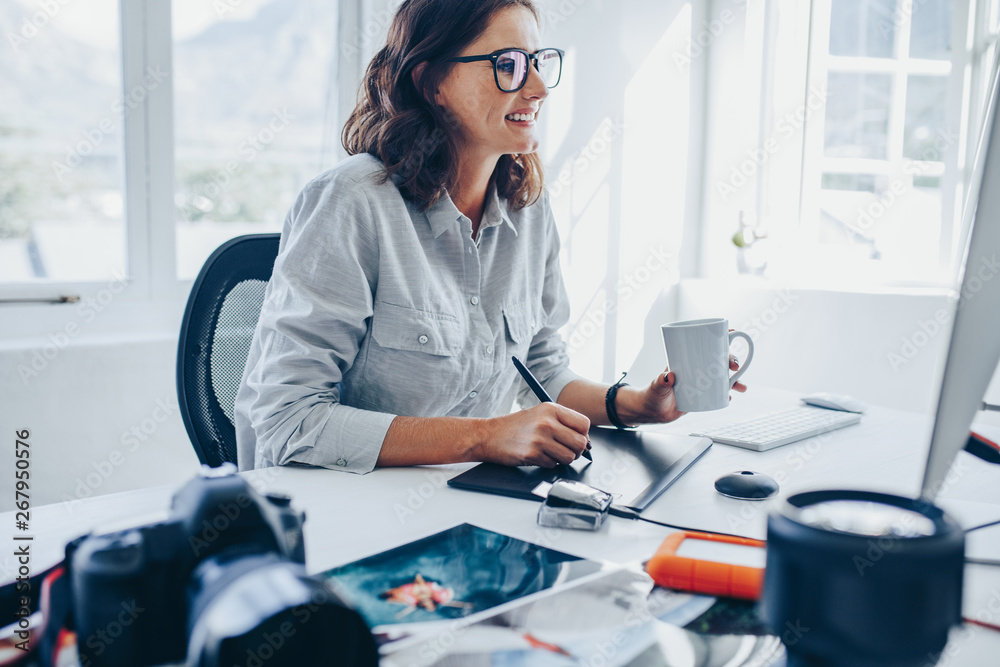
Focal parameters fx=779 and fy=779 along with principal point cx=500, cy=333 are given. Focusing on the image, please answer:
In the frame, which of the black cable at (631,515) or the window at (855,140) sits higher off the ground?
the window at (855,140)

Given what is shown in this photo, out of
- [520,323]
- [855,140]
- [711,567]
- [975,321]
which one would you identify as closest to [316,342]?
[520,323]

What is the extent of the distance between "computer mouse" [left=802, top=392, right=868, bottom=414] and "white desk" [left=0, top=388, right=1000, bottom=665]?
207 mm

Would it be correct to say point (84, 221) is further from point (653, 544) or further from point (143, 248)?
point (653, 544)

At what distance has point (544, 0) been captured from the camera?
2795mm

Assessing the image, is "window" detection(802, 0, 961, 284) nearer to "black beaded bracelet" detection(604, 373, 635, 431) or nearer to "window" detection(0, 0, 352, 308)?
"window" detection(0, 0, 352, 308)

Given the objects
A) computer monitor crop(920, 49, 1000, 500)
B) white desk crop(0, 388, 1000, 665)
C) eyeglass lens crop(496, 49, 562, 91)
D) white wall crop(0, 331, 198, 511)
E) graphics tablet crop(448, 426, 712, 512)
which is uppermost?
eyeglass lens crop(496, 49, 562, 91)

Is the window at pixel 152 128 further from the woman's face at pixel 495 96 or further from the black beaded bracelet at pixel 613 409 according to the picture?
the black beaded bracelet at pixel 613 409

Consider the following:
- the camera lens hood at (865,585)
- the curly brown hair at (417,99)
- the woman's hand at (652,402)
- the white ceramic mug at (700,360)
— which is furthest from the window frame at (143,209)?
the camera lens hood at (865,585)

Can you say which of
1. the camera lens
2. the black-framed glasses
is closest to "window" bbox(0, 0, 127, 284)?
the black-framed glasses

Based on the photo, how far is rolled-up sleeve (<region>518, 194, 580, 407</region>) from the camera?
4.85 feet

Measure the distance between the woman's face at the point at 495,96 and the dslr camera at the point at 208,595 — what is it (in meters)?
0.95

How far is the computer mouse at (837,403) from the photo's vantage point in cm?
135

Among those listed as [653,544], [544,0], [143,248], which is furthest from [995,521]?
[544,0]

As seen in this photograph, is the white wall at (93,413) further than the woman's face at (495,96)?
Yes
